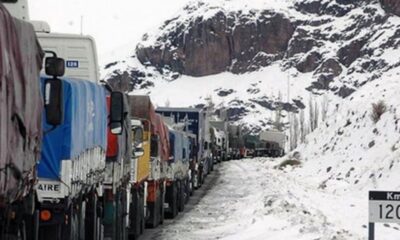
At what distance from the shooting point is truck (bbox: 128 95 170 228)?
62.9ft

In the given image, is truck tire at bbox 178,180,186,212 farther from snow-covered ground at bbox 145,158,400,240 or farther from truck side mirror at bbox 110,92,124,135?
truck side mirror at bbox 110,92,124,135

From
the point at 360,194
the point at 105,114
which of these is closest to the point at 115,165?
the point at 105,114

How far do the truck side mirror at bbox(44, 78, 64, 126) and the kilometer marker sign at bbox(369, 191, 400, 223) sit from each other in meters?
4.27

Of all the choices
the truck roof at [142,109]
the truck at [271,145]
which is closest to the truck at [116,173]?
the truck roof at [142,109]

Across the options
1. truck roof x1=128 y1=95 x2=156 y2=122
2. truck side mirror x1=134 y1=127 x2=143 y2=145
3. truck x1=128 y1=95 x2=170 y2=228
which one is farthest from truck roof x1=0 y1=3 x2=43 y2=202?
truck roof x1=128 y1=95 x2=156 y2=122

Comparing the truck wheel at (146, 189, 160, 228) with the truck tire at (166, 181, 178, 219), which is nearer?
the truck wheel at (146, 189, 160, 228)

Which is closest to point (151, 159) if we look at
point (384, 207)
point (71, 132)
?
point (384, 207)

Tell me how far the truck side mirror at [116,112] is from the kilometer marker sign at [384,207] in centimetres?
450

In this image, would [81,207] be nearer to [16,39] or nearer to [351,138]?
[16,39]

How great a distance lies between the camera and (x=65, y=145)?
28.7 ft

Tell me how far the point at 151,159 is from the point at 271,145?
106813 millimetres

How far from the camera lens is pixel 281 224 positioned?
1862 cm

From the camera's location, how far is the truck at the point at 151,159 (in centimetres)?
1918

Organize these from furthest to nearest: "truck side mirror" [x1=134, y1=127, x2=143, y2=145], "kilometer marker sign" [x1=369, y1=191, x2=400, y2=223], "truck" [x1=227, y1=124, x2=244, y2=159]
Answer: "truck" [x1=227, y1=124, x2=244, y2=159] → "truck side mirror" [x1=134, y1=127, x2=143, y2=145] → "kilometer marker sign" [x1=369, y1=191, x2=400, y2=223]
